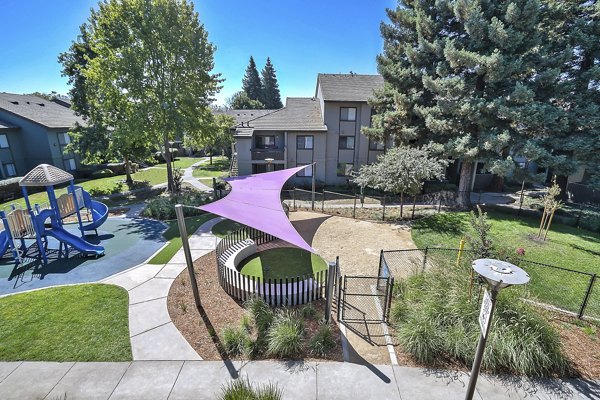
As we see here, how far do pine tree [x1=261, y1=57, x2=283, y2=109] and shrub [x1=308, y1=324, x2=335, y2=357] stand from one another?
2816 inches

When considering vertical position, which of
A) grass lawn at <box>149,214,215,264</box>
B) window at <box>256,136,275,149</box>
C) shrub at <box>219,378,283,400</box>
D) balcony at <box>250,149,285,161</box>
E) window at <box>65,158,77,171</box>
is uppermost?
window at <box>256,136,275,149</box>

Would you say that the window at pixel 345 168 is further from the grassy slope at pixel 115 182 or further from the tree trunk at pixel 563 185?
the grassy slope at pixel 115 182

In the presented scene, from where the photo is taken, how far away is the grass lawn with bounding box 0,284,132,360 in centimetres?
691

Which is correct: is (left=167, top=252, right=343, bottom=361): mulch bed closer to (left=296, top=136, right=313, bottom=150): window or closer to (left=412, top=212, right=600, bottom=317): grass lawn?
(left=412, top=212, right=600, bottom=317): grass lawn

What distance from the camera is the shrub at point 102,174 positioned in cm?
3219

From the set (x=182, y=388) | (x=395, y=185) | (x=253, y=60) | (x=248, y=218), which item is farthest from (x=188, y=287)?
(x=253, y=60)

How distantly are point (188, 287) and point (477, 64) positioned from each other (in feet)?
61.7

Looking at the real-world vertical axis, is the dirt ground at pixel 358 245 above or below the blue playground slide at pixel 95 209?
below

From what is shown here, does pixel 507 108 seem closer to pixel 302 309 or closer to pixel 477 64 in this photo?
pixel 477 64

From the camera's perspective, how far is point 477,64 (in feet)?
52.6

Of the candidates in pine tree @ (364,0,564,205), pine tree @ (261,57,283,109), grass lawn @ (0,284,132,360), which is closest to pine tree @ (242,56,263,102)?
pine tree @ (261,57,283,109)

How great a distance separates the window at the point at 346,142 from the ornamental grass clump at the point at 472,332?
20.6 m

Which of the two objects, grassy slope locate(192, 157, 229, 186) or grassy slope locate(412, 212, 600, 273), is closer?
grassy slope locate(412, 212, 600, 273)

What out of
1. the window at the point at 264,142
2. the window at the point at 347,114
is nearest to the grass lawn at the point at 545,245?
the window at the point at 347,114
